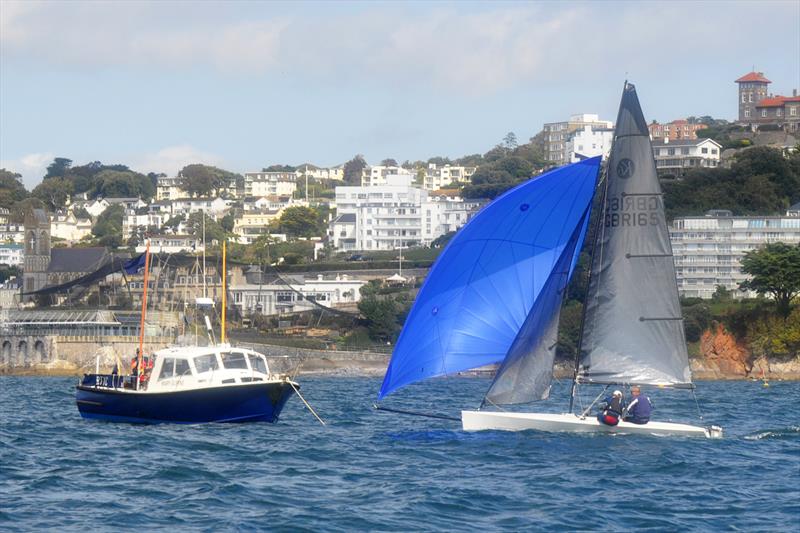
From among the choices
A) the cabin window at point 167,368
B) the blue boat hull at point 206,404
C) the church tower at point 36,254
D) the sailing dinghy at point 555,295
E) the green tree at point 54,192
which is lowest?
the blue boat hull at point 206,404

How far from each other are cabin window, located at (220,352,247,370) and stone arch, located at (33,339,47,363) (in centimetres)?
5838

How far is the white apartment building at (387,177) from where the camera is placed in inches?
6024

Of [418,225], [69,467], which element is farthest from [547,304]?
[418,225]

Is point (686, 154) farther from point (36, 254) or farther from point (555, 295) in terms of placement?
point (555, 295)

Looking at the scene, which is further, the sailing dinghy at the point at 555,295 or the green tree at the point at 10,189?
the green tree at the point at 10,189

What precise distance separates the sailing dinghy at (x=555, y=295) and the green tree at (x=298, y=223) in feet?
416

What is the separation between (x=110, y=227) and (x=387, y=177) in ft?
112

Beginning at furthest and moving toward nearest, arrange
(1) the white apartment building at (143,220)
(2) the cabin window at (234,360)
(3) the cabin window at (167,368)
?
1. (1) the white apartment building at (143,220)
2. (2) the cabin window at (234,360)
3. (3) the cabin window at (167,368)

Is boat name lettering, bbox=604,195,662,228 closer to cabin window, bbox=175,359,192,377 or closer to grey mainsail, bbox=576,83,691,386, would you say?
grey mainsail, bbox=576,83,691,386

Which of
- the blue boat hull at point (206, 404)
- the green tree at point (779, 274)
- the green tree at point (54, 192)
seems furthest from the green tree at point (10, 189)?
the blue boat hull at point (206, 404)

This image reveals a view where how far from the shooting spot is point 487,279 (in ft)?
82.6

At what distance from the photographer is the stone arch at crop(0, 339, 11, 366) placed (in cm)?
8719

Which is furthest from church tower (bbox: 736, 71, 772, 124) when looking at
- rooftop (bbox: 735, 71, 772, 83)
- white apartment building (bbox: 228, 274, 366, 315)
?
white apartment building (bbox: 228, 274, 366, 315)

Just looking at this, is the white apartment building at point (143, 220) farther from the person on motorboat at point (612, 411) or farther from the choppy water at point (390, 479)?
the person on motorboat at point (612, 411)
